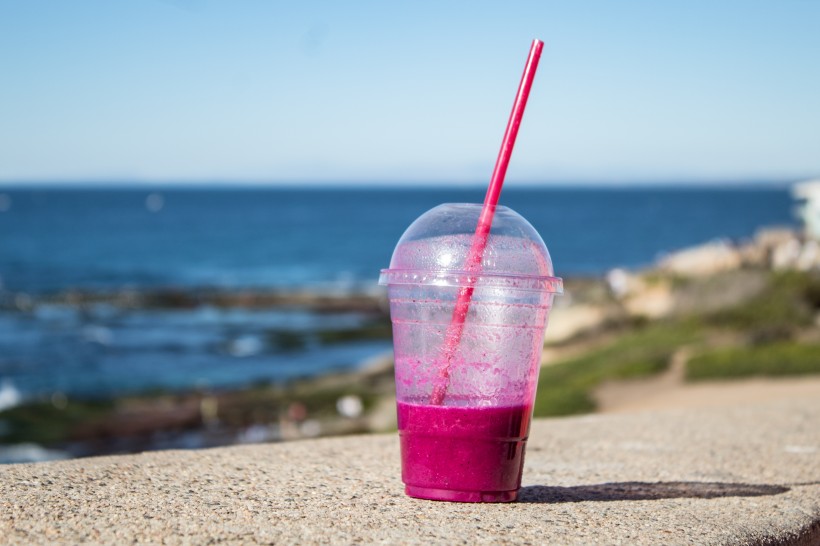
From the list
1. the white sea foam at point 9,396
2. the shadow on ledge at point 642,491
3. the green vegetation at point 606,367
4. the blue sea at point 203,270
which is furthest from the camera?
the blue sea at point 203,270

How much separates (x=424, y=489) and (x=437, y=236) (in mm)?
961

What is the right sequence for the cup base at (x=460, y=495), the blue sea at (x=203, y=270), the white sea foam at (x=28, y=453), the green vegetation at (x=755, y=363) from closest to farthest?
the cup base at (x=460, y=495) < the green vegetation at (x=755, y=363) < the white sea foam at (x=28, y=453) < the blue sea at (x=203, y=270)

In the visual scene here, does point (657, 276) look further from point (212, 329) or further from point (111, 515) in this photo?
point (111, 515)

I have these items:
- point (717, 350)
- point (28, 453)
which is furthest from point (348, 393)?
point (717, 350)

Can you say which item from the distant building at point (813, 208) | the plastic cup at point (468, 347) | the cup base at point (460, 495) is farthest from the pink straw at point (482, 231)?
the distant building at point (813, 208)

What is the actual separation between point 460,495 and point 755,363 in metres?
9.06

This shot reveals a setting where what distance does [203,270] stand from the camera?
194 feet

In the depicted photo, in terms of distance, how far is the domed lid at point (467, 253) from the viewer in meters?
3.89

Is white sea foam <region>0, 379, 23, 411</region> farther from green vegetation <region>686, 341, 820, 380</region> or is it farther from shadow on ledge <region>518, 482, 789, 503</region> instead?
shadow on ledge <region>518, 482, 789, 503</region>

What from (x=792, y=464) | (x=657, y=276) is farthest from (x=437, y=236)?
(x=657, y=276)

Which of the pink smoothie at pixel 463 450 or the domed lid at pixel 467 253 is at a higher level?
the domed lid at pixel 467 253

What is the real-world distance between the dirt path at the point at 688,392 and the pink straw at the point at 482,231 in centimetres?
686

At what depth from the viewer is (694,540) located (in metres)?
3.71

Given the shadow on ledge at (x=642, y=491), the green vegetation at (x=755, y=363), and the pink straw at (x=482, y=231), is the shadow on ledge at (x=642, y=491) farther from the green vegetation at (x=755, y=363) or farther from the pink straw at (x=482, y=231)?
the green vegetation at (x=755, y=363)
